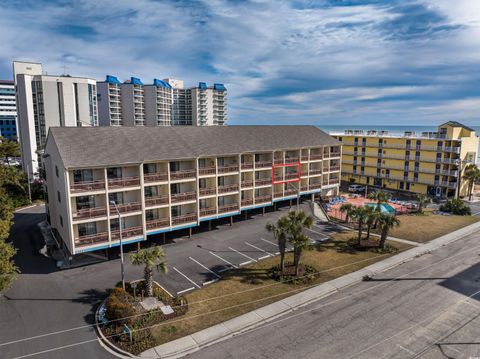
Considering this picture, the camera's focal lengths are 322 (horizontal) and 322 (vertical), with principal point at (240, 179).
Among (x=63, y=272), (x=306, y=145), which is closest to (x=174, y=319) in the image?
→ (x=63, y=272)

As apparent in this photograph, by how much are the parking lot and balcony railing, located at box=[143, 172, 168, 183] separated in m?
8.53

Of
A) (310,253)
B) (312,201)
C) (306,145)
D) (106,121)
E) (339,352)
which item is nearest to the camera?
(339,352)

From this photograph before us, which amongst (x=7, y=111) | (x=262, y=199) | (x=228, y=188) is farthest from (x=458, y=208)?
(x=7, y=111)

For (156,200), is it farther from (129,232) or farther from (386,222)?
(386,222)

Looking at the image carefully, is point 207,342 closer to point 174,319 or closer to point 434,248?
point 174,319

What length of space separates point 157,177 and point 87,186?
8.06 meters

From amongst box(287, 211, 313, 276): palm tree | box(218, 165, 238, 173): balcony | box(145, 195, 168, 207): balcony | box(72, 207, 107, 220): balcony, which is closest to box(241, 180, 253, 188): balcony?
box(218, 165, 238, 173): balcony

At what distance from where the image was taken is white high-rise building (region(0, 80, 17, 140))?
153625 millimetres

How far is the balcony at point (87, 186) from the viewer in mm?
34188

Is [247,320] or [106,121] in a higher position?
[106,121]

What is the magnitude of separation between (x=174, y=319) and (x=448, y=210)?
55.2m

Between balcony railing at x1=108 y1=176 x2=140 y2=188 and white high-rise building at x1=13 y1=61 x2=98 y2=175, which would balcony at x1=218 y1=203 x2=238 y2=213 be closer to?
balcony railing at x1=108 y1=176 x2=140 y2=188

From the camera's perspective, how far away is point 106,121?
124750 mm

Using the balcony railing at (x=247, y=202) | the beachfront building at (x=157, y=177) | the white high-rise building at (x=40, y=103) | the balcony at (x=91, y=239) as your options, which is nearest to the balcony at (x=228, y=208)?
the beachfront building at (x=157, y=177)
